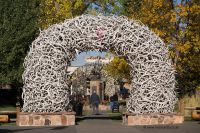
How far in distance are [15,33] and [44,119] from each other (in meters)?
11.1

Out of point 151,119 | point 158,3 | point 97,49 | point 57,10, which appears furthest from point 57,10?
point 151,119

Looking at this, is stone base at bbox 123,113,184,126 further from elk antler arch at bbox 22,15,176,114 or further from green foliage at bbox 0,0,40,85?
green foliage at bbox 0,0,40,85

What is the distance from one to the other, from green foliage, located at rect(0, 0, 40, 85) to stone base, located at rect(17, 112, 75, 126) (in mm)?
9378

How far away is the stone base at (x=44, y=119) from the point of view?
60.3ft

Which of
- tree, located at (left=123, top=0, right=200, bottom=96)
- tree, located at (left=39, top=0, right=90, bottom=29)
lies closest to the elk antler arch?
tree, located at (left=123, top=0, right=200, bottom=96)

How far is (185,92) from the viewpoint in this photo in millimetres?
31688

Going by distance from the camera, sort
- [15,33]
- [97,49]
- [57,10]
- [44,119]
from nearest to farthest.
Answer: [44,119]
[97,49]
[15,33]
[57,10]

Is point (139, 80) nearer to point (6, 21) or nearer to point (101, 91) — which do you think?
point (6, 21)

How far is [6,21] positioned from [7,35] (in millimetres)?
793

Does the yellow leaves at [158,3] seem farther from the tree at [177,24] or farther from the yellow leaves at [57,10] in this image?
the yellow leaves at [57,10]

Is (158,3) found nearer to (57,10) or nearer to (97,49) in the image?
(57,10)

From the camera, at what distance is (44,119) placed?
18.5 metres

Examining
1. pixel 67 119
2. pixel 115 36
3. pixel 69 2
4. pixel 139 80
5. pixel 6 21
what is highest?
pixel 69 2

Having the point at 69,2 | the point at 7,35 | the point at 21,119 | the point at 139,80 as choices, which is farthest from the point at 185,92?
the point at 21,119
